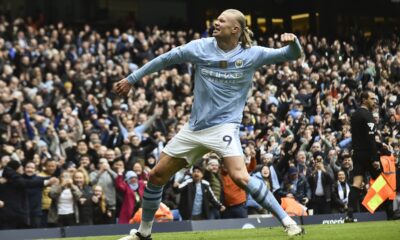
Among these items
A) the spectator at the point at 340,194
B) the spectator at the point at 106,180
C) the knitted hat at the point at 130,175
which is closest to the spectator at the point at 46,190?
the spectator at the point at 106,180

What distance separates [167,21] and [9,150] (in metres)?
21.5

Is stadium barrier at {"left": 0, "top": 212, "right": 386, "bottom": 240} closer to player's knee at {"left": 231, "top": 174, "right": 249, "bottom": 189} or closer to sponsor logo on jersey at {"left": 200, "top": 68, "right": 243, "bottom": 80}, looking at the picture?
player's knee at {"left": 231, "top": 174, "right": 249, "bottom": 189}

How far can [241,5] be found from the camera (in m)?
41.2

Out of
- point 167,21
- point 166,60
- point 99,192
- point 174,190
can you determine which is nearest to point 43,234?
point 99,192

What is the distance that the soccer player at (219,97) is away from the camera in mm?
9086

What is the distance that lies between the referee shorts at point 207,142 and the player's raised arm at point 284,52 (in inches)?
32.0

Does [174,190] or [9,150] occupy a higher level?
[9,150]

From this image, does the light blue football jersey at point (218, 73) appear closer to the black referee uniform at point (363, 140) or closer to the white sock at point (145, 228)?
the white sock at point (145, 228)

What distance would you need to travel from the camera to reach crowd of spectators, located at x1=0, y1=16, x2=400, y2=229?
1669 centimetres

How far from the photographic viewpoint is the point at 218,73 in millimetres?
9211

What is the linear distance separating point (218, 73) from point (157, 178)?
4.49ft

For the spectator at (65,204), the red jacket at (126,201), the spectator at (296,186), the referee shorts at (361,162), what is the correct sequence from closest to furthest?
1. the referee shorts at (361,162)
2. the spectator at (65,204)
3. the red jacket at (126,201)
4. the spectator at (296,186)

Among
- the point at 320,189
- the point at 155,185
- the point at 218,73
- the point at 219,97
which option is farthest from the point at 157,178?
the point at 320,189

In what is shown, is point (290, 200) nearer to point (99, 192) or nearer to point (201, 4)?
point (99, 192)
